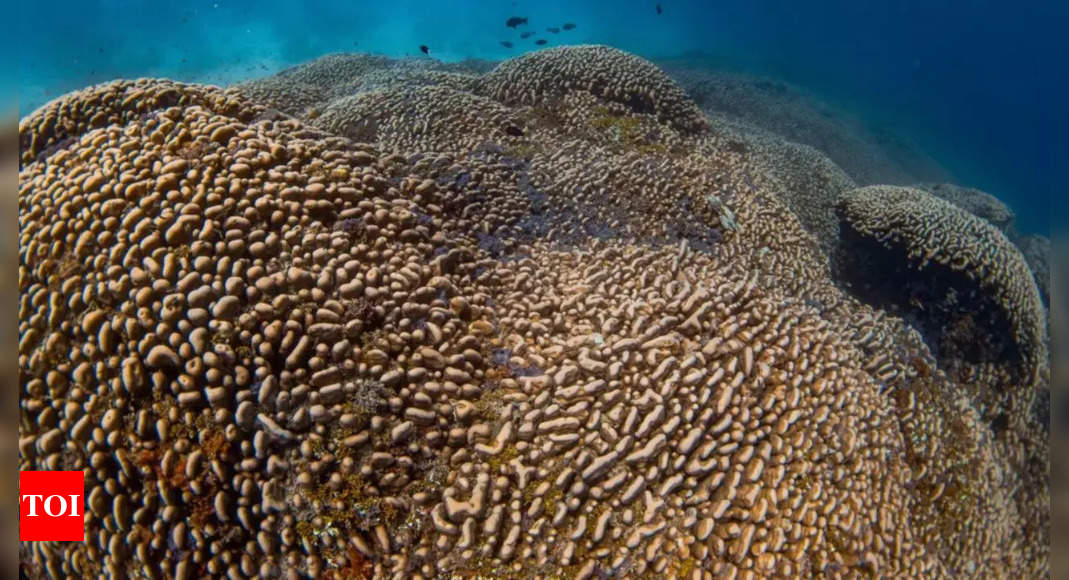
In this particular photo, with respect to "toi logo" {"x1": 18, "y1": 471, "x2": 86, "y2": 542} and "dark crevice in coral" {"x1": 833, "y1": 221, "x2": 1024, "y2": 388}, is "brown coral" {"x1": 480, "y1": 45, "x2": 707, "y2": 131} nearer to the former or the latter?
"dark crevice in coral" {"x1": 833, "y1": 221, "x2": 1024, "y2": 388}

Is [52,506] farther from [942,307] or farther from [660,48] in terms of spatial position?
[660,48]

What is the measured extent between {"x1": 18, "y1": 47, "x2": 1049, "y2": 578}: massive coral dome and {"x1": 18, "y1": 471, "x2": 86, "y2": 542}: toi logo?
0.18 feet

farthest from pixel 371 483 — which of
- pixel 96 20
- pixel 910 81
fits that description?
pixel 910 81

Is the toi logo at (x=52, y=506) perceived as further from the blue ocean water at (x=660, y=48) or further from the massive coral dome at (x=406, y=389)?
the blue ocean water at (x=660, y=48)

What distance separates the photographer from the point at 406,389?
2.59 meters

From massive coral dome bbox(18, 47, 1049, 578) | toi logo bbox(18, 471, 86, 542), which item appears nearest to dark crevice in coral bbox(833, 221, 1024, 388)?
massive coral dome bbox(18, 47, 1049, 578)

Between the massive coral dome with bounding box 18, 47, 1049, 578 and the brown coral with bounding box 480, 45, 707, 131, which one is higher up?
the brown coral with bounding box 480, 45, 707, 131

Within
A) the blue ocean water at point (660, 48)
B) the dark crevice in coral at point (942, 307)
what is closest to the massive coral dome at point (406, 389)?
the dark crevice in coral at point (942, 307)

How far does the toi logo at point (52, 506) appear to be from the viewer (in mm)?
2090

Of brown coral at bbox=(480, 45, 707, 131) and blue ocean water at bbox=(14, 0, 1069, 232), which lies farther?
blue ocean water at bbox=(14, 0, 1069, 232)

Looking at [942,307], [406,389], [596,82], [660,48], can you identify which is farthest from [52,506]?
[660,48]

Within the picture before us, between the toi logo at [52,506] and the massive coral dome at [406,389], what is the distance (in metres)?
0.06

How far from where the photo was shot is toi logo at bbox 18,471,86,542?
82.3 inches

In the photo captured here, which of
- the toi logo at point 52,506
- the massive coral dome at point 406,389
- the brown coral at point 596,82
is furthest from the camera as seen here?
the brown coral at point 596,82
